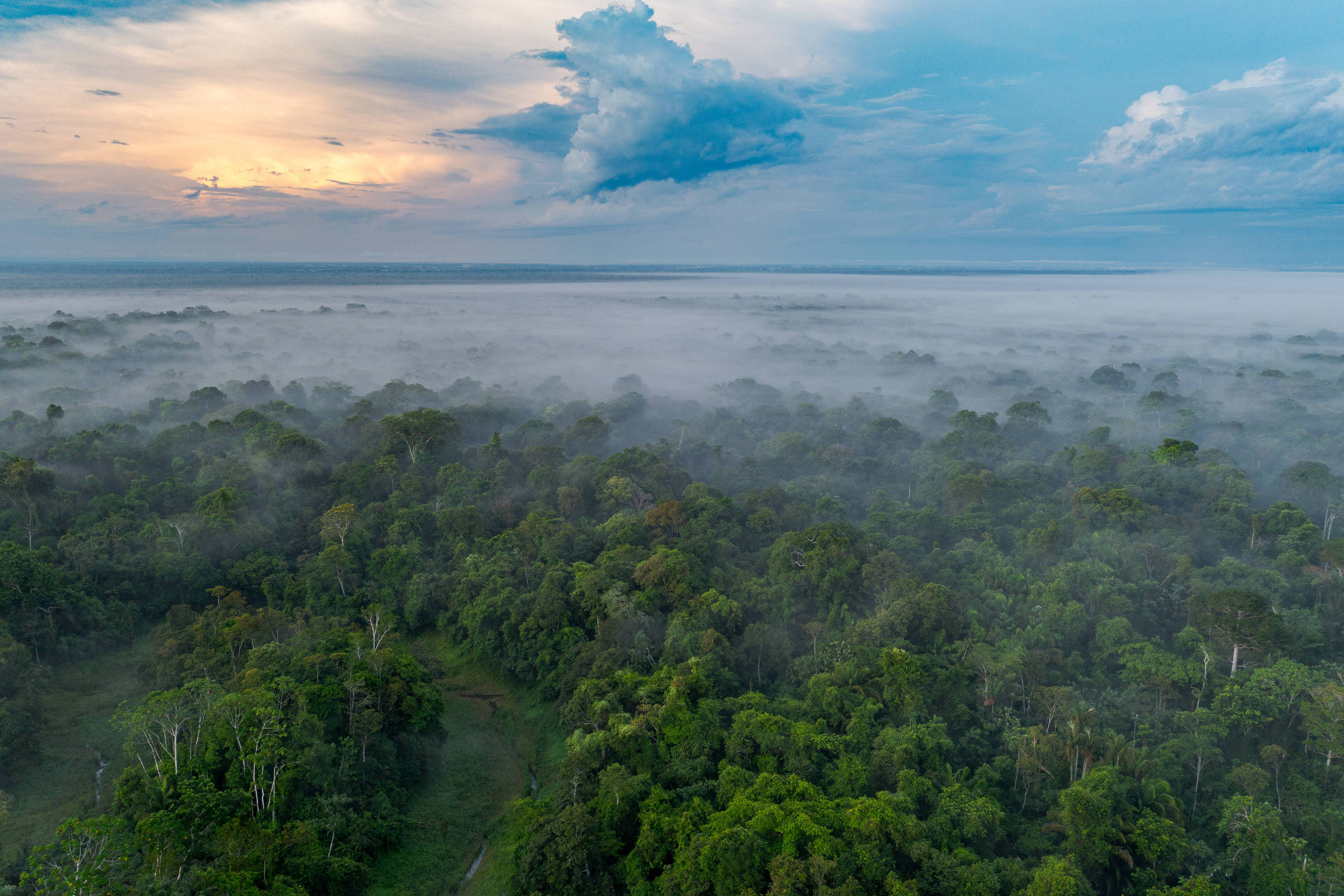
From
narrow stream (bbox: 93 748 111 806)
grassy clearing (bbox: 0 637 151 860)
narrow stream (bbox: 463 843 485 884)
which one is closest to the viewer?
grassy clearing (bbox: 0 637 151 860)

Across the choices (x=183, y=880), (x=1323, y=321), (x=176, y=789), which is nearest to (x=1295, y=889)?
(x=183, y=880)

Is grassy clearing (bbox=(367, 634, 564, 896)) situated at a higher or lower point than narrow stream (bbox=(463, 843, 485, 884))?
higher

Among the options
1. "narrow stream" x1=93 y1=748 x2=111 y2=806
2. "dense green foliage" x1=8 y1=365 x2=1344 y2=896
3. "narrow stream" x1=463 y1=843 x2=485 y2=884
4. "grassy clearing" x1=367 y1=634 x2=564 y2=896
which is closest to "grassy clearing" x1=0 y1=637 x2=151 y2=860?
"narrow stream" x1=93 y1=748 x2=111 y2=806

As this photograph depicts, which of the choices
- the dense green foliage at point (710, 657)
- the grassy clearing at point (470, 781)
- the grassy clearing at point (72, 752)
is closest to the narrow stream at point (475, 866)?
the grassy clearing at point (470, 781)

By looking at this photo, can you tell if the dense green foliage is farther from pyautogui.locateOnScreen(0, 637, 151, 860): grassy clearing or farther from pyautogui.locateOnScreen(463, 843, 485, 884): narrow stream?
pyautogui.locateOnScreen(463, 843, 485, 884): narrow stream

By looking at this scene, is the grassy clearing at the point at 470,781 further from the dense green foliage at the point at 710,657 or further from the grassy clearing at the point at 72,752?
the grassy clearing at the point at 72,752

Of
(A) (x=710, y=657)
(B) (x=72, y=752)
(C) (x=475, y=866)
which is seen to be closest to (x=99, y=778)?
(B) (x=72, y=752)

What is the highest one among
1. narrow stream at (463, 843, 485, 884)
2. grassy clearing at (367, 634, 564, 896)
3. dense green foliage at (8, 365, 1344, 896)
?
dense green foliage at (8, 365, 1344, 896)
